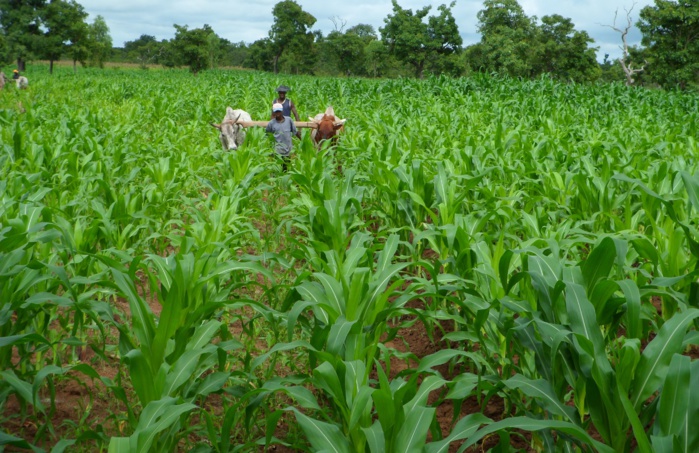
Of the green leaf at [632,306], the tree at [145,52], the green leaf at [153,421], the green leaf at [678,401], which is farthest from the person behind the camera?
A: the tree at [145,52]

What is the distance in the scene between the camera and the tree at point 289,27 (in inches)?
2653

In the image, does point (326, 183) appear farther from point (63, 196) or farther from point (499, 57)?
point (499, 57)

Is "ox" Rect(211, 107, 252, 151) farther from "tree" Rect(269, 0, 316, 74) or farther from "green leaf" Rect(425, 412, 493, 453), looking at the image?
"tree" Rect(269, 0, 316, 74)

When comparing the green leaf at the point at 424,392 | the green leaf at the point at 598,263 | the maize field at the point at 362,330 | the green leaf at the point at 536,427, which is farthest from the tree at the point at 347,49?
the green leaf at the point at 536,427

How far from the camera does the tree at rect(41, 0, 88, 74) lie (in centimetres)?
5075

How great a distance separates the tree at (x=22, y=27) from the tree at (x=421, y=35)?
1226 inches

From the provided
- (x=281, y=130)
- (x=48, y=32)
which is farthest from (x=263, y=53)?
(x=281, y=130)

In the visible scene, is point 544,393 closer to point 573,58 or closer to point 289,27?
point 573,58

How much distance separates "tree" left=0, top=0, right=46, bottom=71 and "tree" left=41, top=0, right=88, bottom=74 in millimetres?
978

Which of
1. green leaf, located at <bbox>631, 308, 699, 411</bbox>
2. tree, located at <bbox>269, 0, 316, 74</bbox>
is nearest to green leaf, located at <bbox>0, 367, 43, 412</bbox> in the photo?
green leaf, located at <bbox>631, 308, 699, 411</bbox>

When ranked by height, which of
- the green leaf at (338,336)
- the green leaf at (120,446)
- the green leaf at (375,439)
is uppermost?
the green leaf at (338,336)

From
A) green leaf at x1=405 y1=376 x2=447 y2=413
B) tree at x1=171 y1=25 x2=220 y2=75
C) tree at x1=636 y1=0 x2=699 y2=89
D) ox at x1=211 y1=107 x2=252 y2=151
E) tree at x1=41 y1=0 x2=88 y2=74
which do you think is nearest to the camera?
green leaf at x1=405 y1=376 x2=447 y2=413

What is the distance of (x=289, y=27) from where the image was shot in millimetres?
67375

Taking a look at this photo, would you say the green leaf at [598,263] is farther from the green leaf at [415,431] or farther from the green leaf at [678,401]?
the green leaf at [415,431]
